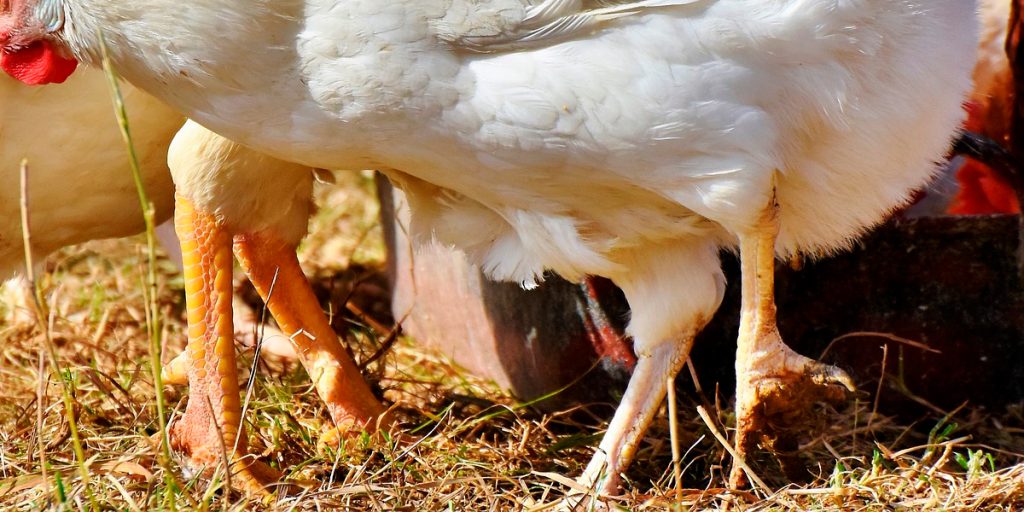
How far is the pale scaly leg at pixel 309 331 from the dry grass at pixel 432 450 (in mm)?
86

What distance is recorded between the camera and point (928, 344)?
89.9 inches

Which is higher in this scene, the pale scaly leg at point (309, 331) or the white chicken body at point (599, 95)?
the white chicken body at point (599, 95)

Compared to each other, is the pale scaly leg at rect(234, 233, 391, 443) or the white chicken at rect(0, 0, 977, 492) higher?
the white chicken at rect(0, 0, 977, 492)

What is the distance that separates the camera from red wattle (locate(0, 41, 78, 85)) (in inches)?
68.0

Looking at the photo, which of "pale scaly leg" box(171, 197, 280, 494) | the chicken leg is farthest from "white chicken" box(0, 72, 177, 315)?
the chicken leg

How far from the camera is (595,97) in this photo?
1519 mm

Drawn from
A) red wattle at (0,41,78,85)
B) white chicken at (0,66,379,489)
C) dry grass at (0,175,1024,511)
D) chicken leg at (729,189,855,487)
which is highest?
red wattle at (0,41,78,85)

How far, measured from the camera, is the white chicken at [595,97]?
1.52m

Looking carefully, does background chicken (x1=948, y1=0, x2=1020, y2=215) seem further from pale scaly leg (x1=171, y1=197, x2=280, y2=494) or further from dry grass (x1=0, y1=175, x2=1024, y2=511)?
pale scaly leg (x1=171, y1=197, x2=280, y2=494)

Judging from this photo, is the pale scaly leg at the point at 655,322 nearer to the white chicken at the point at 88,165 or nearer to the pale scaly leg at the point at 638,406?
the pale scaly leg at the point at 638,406

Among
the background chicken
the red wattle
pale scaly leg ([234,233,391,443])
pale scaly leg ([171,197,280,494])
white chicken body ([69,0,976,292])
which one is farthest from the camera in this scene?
the background chicken

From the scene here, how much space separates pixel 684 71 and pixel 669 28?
0.07 meters

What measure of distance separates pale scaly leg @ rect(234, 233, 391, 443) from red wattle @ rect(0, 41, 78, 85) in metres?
0.49

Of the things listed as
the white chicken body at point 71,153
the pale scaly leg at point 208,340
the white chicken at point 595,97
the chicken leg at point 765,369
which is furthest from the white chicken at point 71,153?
the chicken leg at point 765,369
